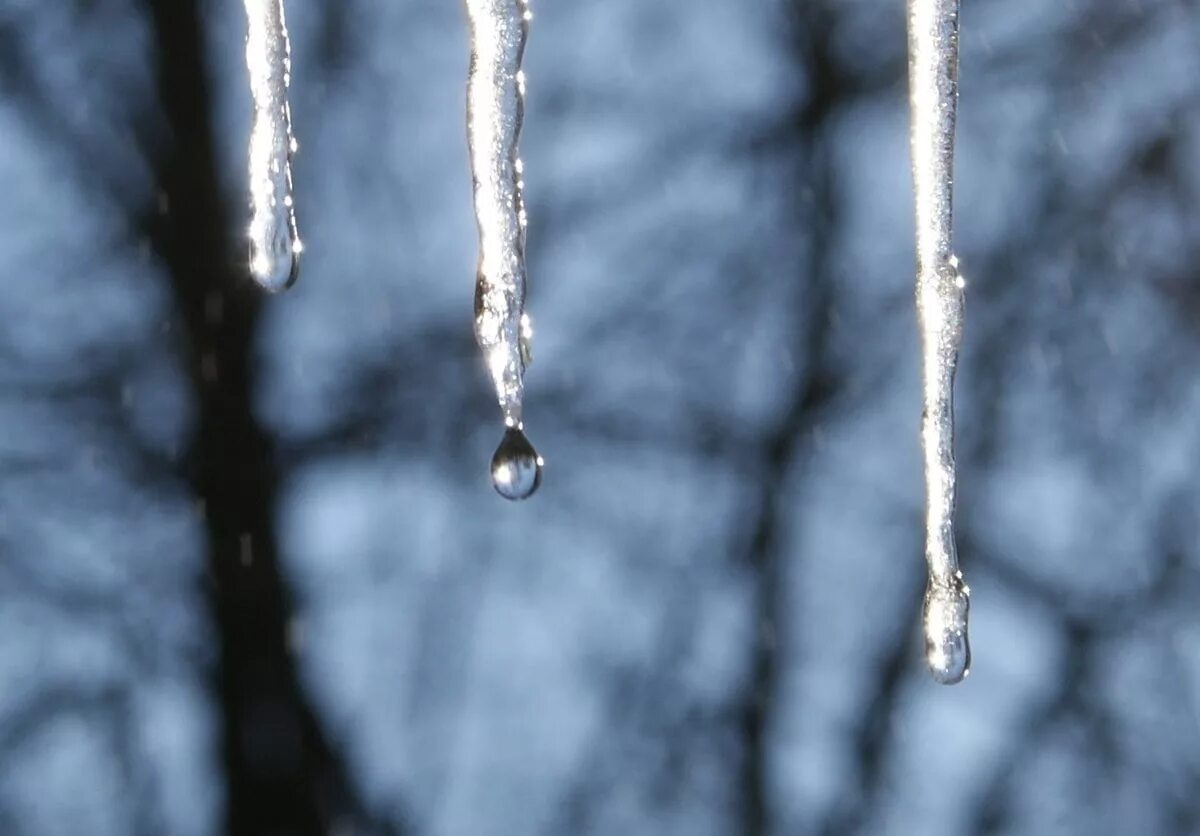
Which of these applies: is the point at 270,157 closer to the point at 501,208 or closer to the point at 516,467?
the point at 501,208

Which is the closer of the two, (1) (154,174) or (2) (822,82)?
(1) (154,174)

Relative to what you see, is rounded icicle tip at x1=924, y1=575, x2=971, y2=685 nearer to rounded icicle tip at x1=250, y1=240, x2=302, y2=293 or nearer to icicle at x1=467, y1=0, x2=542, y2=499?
icicle at x1=467, y1=0, x2=542, y2=499

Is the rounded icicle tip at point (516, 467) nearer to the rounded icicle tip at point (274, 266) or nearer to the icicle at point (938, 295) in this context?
the rounded icicle tip at point (274, 266)

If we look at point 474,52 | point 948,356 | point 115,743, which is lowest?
point 115,743

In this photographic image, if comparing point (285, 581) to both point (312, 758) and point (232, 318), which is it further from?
point (232, 318)

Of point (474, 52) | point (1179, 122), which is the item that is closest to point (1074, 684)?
point (1179, 122)

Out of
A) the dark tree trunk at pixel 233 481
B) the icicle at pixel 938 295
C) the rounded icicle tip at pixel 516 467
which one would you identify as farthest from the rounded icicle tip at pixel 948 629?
the dark tree trunk at pixel 233 481

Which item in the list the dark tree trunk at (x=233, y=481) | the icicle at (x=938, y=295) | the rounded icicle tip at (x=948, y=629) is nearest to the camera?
the icicle at (x=938, y=295)

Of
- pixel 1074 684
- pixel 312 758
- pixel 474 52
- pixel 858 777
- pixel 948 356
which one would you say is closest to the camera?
pixel 474 52
